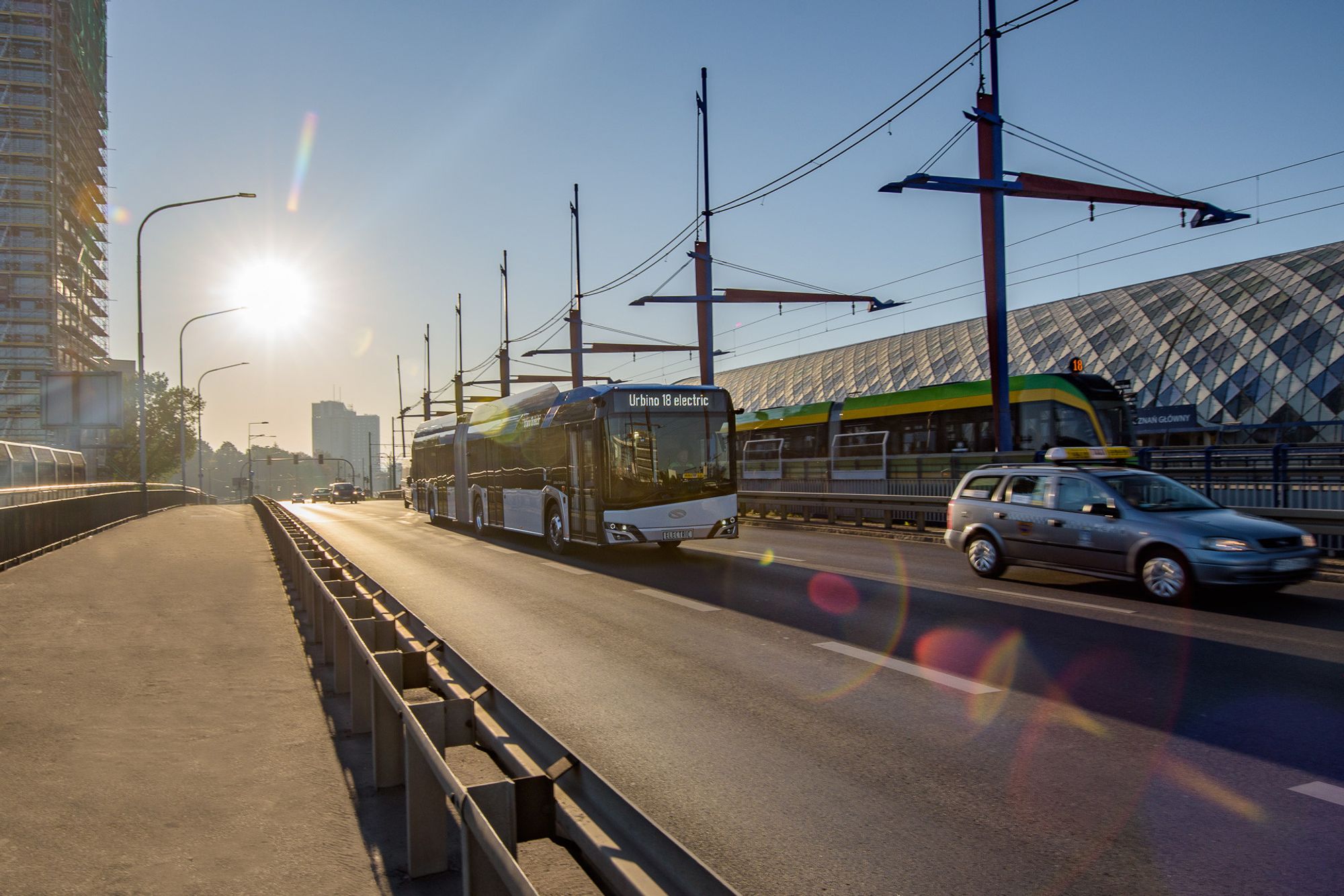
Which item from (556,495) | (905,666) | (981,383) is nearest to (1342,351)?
(981,383)

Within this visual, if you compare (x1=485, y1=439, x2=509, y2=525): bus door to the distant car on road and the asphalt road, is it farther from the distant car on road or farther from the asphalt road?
the distant car on road

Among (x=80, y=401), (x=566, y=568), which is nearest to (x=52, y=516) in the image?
(x=566, y=568)

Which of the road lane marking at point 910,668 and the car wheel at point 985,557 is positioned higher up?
the car wheel at point 985,557

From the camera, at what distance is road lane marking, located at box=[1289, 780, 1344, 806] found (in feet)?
14.7

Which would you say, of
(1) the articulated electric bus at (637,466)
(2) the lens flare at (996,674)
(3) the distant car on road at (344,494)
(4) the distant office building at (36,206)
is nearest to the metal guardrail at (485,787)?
(2) the lens flare at (996,674)

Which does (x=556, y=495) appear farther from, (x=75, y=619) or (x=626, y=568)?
(x=75, y=619)

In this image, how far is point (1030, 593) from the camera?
451 inches

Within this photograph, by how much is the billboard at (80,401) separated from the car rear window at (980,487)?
122 ft

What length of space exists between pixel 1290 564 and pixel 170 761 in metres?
10.3

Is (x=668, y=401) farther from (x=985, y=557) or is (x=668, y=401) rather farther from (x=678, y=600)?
(x=985, y=557)

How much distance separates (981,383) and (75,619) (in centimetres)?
2039

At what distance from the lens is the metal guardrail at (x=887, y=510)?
13562 mm

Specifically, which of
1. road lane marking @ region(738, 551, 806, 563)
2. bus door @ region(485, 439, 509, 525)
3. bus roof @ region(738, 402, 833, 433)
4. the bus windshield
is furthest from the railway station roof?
the bus windshield

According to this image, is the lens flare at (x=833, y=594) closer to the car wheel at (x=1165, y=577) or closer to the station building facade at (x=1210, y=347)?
the car wheel at (x=1165, y=577)
